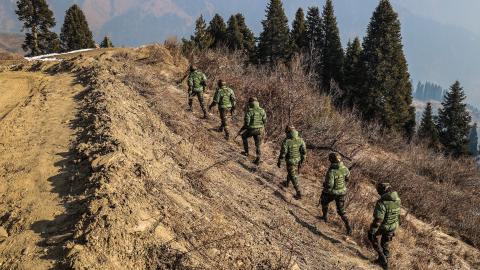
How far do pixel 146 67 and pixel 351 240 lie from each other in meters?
12.9

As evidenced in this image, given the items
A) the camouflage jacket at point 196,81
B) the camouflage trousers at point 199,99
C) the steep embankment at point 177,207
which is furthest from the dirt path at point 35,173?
the camouflage trousers at point 199,99

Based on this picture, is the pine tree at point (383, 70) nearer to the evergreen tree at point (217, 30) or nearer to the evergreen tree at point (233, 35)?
the evergreen tree at point (233, 35)

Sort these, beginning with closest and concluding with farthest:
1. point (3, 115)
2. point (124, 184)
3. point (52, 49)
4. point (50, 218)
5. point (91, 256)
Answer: point (91, 256) → point (50, 218) → point (124, 184) → point (3, 115) → point (52, 49)

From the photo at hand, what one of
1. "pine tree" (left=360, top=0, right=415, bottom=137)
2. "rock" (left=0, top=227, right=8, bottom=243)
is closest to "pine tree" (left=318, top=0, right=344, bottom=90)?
"pine tree" (left=360, top=0, right=415, bottom=137)

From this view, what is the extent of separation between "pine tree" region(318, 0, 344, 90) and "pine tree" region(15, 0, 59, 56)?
29104 mm

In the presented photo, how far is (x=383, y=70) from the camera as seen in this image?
4031 centimetres

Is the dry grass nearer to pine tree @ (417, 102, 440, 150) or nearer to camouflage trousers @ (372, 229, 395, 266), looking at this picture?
camouflage trousers @ (372, 229, 395, 266)

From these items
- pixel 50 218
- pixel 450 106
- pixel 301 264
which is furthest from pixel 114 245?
pixel 450 106

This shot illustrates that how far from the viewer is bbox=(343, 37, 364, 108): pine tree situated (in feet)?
139

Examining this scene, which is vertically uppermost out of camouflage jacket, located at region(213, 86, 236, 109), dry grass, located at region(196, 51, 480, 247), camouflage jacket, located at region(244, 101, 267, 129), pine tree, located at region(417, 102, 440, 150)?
camouflage jacket, located at region(213, 86, 236, 109)

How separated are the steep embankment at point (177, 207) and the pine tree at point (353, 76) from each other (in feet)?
93.1

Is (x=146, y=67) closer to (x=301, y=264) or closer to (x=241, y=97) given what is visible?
(x=241, y=97)

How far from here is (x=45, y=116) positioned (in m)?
11.1

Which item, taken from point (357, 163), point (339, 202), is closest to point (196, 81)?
point (357, 163)
